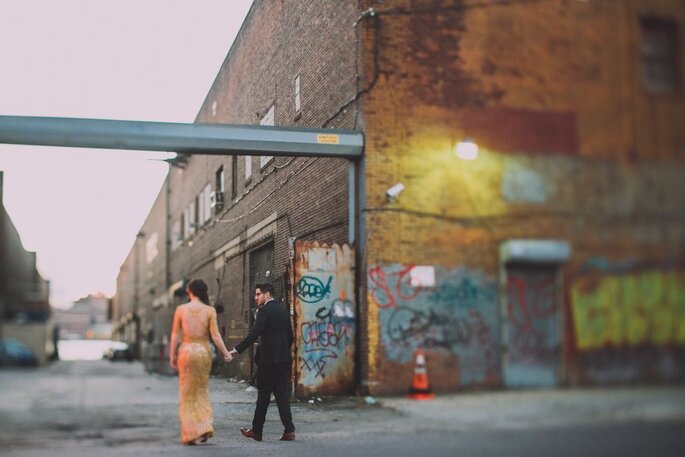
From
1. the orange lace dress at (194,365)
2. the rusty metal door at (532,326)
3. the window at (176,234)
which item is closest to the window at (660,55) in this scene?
the rusty metal door at (532,326)

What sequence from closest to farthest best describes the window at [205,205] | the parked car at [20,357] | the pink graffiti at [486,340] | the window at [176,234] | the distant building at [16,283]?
the distant building at [16,283], the pink graffiti at [486,340], the window at [205,205], the parked car at [20,357], the window at [176,234]

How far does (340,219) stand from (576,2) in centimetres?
1111

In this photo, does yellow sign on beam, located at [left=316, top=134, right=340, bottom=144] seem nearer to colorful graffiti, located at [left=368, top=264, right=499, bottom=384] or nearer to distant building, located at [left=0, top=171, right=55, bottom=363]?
colorful graffiti, located at [left=368, top=264, right=499, bottom=384]

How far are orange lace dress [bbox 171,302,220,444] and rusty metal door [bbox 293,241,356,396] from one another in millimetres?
4541

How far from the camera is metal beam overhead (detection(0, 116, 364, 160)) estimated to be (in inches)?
497

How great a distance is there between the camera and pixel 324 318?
13.4m

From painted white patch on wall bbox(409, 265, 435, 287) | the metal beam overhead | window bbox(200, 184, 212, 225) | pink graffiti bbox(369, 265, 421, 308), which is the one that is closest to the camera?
painted white patch on wall bbox(409, 265, 435, 287)

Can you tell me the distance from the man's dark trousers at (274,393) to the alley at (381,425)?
0.82ft

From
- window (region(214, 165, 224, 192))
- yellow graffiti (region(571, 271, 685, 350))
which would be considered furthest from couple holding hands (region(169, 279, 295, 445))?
window (region(214, 165, 224, 192))

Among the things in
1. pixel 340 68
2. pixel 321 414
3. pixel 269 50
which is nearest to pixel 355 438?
pixel 321 414

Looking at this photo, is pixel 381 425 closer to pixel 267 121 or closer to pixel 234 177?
pixel 267 121

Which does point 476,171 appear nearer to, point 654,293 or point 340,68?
point 654,293

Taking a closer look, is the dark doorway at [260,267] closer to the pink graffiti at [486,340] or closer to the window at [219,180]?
the window at [219,180]

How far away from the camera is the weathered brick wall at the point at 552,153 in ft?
9.98
